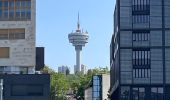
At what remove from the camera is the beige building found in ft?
302

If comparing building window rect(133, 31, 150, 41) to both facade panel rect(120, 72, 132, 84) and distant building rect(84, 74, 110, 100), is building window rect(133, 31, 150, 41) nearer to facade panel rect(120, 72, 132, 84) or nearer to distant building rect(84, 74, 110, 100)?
facade panel rect(120, 72, 132, 84)

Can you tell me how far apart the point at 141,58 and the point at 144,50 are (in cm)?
134

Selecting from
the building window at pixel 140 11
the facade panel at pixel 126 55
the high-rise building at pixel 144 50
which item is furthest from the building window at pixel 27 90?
the building window at pixel 140 11

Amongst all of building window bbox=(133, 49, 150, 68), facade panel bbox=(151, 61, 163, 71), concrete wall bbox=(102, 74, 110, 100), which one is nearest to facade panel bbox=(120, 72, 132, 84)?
building window bbox=(133, 49, 150, 68)

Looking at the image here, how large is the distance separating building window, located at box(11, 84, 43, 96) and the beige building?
2.54 m

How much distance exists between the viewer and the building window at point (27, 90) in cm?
9006

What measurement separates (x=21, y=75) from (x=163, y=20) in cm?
2378

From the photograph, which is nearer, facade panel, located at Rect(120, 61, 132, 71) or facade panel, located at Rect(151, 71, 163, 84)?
facade panel, located at Rect(151, 71, 163, 84)

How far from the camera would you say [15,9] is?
9188 centimetres

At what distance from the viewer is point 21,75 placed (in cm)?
8994

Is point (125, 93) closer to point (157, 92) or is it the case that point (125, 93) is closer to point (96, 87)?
point (157, 92)

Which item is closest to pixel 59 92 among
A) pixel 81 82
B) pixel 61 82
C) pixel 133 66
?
pixel 61 82

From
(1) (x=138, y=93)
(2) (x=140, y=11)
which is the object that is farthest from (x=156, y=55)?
(2) (x=140, y=11)

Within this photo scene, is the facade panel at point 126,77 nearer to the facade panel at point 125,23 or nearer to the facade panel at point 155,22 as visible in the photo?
the facade panel at point 125,23
